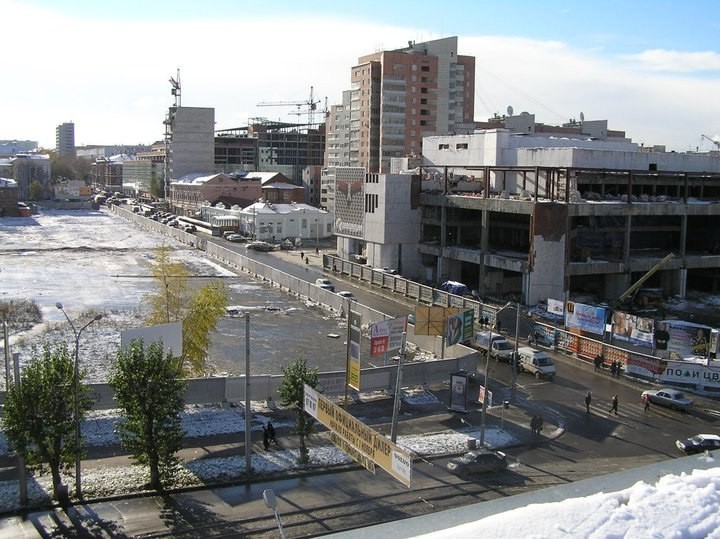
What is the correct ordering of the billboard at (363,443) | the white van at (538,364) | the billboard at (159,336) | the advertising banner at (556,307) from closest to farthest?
1. the billboard at (363,443)
2. the billboard at (159,336)
3. the white van at (538,364)
4. the advertising banner at (556,307)

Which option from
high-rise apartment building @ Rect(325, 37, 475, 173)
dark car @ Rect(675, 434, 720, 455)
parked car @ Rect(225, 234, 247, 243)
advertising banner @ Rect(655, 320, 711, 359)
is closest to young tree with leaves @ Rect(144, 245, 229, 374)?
dark car @ Rect(675, 434, 720, 455)

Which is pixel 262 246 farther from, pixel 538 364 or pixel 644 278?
pixel 538 364

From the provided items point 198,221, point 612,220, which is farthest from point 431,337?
point 198,221

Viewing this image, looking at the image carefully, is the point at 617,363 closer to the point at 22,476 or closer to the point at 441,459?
the point at 441,459

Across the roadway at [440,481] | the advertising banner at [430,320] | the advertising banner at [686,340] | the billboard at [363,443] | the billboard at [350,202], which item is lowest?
the roadway at [440,481]

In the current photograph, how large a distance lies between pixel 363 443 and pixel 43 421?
964 centimetres

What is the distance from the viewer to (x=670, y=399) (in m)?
30.2

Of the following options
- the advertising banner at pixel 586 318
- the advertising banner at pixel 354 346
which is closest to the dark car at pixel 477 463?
the advertising banner at pixel 354 346

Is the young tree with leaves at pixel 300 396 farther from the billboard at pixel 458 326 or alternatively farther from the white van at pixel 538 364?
the white van at pixel 538 364

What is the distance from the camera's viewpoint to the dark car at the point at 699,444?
25094mm

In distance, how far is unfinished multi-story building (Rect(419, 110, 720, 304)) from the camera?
49.9 meters

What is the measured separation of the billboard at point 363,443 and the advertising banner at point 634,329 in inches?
948

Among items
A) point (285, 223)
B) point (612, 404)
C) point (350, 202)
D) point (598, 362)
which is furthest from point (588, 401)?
point (285, 223)

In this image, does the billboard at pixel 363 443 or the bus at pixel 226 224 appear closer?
the billboard at pixel 363 443
